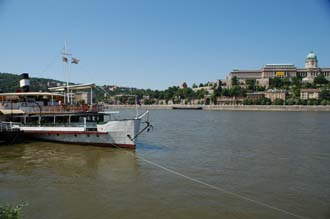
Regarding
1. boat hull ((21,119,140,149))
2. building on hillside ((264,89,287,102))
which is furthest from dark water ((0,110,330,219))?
building on hillside ((264,89,287,102))

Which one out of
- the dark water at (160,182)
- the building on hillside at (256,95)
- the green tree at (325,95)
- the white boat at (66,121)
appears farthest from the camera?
the building on hillside at (256,95)

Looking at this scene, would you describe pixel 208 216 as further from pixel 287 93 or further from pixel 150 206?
pixel 287 93

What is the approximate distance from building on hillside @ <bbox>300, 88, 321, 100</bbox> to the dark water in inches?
6500

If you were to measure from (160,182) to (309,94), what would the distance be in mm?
182522

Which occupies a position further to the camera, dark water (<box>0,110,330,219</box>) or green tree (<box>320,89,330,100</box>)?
green tree (<box>320,89,330,100</box>)

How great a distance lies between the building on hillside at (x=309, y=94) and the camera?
6952 inches

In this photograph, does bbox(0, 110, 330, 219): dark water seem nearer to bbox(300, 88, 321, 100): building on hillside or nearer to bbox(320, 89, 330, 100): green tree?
bbox(320, 89, 330, 100): green tree

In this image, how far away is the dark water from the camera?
42.4ft

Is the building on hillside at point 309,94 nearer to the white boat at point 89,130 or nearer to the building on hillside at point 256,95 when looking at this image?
the building on hillside at point 256,95

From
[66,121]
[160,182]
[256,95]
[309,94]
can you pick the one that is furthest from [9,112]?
[256,95]

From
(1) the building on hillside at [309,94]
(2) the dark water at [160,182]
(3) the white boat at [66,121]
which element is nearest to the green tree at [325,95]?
(1) the building on hillside at [309,94]

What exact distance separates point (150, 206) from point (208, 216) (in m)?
2.47

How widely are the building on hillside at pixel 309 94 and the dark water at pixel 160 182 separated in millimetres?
165093

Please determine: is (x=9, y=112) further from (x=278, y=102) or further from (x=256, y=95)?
(x=256, y=95)
